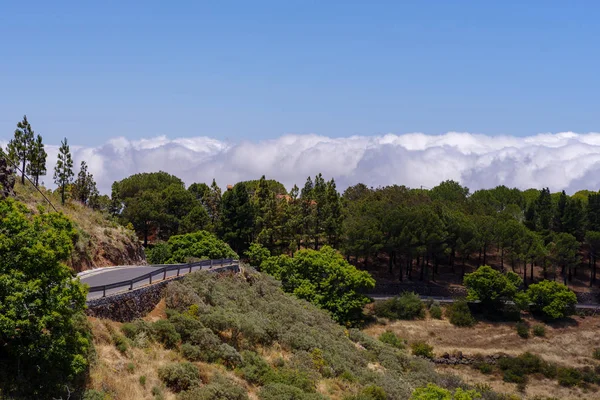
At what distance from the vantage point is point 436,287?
78.4 m

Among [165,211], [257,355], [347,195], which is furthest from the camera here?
[347,195]

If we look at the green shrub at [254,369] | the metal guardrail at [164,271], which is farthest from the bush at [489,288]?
the green shrub at [254,369]

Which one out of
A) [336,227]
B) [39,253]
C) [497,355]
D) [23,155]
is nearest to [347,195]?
[336,227]

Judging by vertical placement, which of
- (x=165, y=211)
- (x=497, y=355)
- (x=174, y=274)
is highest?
(x=165, y=211)

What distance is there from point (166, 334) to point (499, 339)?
4768 cm

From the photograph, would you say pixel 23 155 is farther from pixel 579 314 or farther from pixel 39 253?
pixel 579 314

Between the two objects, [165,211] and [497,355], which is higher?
[165,211]

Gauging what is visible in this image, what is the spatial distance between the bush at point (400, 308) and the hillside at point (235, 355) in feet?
75.5

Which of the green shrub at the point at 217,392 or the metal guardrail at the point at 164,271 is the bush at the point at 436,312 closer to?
the metal guardrail at the point at 164,271

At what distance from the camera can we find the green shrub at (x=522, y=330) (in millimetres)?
65562

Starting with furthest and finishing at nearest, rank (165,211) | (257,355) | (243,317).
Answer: (165,211) → (243,317) → (257,355)

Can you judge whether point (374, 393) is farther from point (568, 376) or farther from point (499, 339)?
point (499, 339)

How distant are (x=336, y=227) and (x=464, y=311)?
20408 mm

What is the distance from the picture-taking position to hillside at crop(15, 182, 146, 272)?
129 ft
